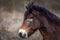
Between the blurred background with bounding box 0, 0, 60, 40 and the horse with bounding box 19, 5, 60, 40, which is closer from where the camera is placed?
the horse with bounding box 19, 5, 60, 40

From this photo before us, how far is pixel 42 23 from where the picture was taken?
12.5ft

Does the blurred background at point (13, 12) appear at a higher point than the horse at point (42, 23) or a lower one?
higher

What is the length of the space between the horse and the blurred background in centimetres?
313

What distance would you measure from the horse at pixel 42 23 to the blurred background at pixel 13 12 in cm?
313

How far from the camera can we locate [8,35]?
6.91 m

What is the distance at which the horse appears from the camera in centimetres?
380

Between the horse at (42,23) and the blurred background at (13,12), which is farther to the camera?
the blurred background at (13,12)

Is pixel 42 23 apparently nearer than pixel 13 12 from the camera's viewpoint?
Yes

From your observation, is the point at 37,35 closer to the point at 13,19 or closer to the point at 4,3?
the point at 13,19

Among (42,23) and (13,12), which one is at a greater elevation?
(13,12)

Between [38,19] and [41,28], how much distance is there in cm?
16

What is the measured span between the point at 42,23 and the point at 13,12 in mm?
4419

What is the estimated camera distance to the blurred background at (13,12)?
7.18m

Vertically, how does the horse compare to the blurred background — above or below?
below
